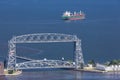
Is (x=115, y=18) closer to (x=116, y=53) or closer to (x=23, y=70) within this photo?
(x=116, y=53)

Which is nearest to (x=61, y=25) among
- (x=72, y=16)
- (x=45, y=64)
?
(x=72, y=16)

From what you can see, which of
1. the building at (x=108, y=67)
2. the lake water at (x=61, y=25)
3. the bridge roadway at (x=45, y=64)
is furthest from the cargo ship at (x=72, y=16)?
the building at (x=108, y=67)

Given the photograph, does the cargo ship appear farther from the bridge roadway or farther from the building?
the building

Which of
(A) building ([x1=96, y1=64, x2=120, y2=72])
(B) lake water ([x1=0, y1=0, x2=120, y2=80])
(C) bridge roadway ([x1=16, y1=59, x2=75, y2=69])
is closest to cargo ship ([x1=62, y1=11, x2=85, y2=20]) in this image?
(B) lake water ([x1=0, y1=0, x2=120, y2=80])

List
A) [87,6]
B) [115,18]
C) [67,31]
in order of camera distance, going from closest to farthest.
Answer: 1. [67,31]
2. [115,18]
3. [87,6]

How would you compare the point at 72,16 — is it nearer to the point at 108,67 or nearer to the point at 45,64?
the point at 45,64

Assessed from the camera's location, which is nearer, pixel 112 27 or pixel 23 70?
pixel 23 70

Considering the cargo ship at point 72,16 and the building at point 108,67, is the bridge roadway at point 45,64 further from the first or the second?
the cargo ship at point 72,16

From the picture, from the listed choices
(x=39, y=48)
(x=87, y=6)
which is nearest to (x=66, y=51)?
(x=39, y=48)
